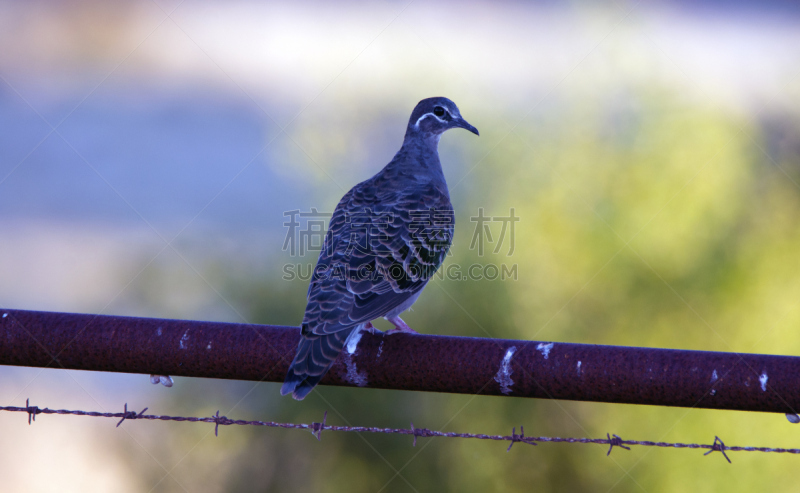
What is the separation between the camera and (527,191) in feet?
27.7

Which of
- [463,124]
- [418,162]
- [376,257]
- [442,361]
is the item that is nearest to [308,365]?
[442,361]

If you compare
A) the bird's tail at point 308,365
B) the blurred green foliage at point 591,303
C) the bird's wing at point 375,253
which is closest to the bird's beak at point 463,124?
the bird's wing at point 375,253

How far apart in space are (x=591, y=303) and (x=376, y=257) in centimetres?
406

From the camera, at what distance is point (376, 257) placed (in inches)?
169

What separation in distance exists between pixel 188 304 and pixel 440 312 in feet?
12.3

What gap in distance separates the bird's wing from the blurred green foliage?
2659 millimetres

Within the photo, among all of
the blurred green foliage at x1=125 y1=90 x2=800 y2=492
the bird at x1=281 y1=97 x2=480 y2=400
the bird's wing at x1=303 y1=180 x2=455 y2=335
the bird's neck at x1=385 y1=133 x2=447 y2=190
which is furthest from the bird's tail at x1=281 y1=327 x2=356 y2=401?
the blurred green foliage at x1=125 y1=90 x2=800 y2=492

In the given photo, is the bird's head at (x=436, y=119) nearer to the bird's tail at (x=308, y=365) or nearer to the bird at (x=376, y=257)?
the bird at (x=376, y=257)

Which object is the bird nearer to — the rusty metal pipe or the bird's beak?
the bird's beak

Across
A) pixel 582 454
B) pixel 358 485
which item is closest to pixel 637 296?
pixel 582 454

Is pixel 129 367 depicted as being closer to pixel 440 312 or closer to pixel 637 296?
pixel 440 312

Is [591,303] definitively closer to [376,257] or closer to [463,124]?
[463,124]

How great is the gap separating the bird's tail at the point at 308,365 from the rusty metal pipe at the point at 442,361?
0.07 meters

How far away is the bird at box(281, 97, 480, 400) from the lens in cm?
328
